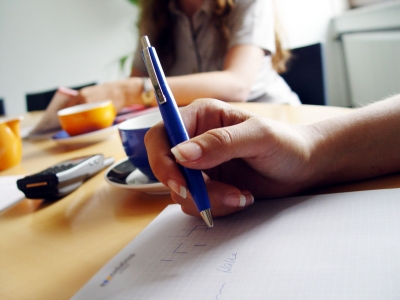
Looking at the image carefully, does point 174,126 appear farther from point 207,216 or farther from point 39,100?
point 39,100

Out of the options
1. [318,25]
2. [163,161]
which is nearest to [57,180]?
[163,161]

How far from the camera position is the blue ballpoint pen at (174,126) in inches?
12.1

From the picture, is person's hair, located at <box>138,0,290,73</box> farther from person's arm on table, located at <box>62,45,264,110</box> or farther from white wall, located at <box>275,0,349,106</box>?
white wall, located at <box>275,0,349,106</box>

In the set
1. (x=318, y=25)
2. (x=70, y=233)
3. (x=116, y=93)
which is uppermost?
(x=318, y=25)

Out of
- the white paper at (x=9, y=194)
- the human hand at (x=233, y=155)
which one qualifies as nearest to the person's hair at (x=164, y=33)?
the white paper at (x=9, y=194)

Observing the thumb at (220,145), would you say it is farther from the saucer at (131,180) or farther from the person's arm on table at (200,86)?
the person's arm on table at (200,86)

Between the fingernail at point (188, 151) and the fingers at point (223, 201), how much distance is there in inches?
2.2

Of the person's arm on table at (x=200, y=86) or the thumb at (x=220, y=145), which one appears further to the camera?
the person's arm on table at (x=200, y=86)

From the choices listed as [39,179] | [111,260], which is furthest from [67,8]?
[111,260]

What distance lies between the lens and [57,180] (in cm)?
46

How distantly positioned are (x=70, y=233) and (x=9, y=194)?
8.5 inches

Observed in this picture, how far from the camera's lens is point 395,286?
0.20 meters

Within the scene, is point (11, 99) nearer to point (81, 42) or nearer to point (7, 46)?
point (7, 46)

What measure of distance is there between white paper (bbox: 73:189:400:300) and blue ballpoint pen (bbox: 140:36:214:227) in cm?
3
